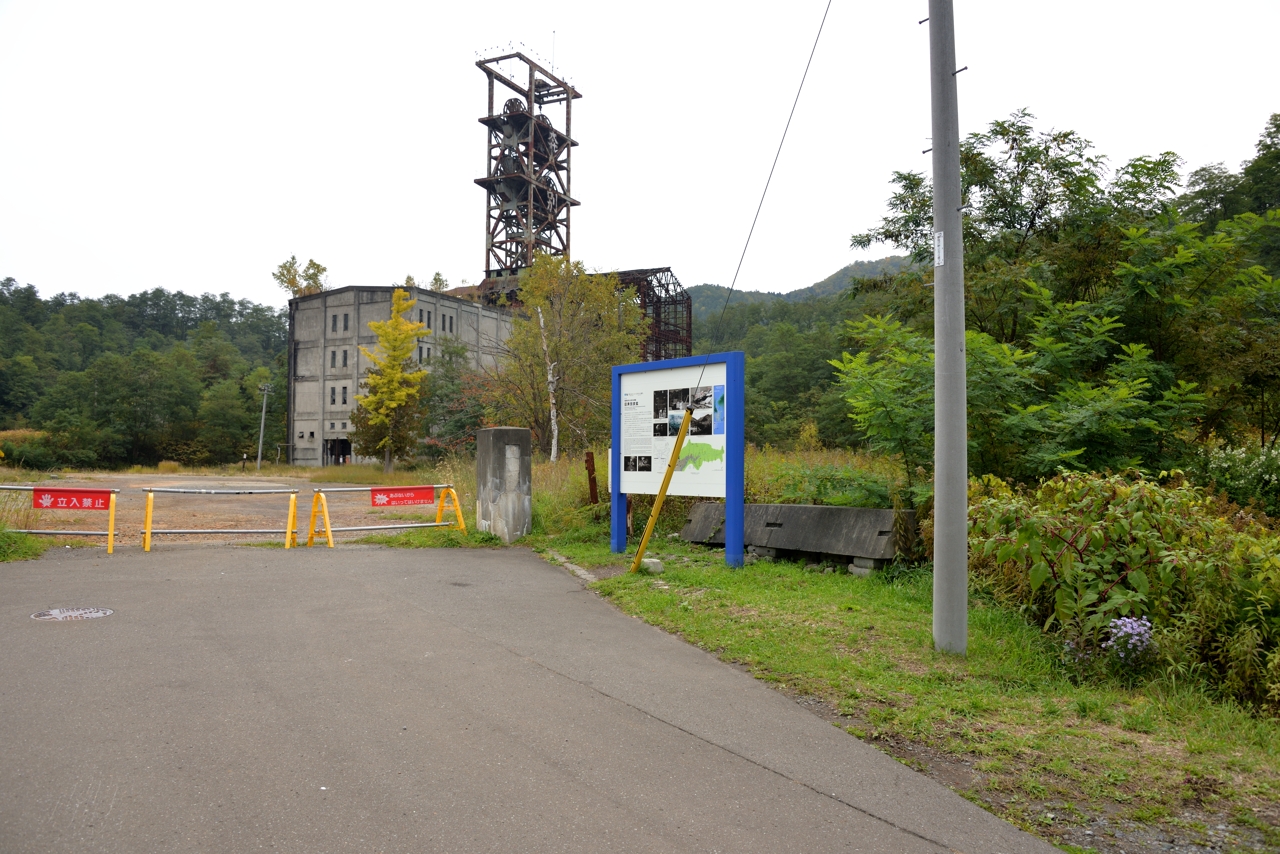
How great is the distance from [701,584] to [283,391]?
290ft

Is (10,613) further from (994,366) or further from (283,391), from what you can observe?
(283,391)

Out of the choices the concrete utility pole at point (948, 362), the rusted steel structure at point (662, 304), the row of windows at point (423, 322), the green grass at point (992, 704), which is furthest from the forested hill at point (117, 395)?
the concrete utility pole at point (948, 362)

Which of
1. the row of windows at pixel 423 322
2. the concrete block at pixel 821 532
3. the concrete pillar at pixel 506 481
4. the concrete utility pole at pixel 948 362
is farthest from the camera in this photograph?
the row of windows at pixel 423 322

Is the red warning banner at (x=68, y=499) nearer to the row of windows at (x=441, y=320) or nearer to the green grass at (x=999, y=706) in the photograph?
the green grass at (x=999, y=706)

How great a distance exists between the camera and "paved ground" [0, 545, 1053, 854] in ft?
11.6

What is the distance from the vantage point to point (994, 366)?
9961 millimetres

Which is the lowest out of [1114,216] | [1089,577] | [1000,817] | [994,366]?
[1000,817]

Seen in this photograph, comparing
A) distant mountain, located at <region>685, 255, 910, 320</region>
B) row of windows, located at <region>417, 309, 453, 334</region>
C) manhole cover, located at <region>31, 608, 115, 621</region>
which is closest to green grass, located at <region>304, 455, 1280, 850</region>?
manhole cover, located at <region>31, 608, 115, 621</region>

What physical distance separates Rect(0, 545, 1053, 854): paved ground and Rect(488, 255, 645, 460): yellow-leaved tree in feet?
66.3

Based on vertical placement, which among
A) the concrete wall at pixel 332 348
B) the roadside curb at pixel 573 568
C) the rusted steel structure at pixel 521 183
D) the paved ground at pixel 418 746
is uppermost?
the rusted steel structure at pixel 521 183

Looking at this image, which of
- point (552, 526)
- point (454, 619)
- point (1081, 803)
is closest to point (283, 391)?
point (552, 526)

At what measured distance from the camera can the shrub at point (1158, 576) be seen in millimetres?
5387

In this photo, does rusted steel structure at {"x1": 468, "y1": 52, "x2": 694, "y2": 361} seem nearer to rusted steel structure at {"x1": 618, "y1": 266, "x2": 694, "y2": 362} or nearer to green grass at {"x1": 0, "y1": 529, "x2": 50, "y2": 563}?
rusted steel structure at {"x1": 618, "y1": 266, "x2": 694, "y2": 362}

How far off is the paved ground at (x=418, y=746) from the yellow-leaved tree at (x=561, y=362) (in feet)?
66.3
